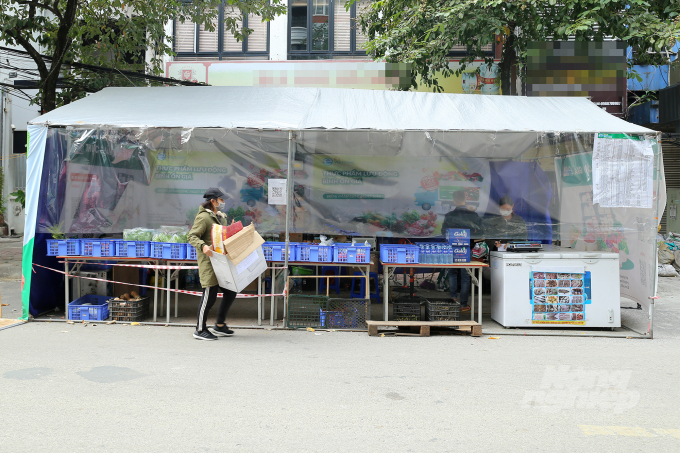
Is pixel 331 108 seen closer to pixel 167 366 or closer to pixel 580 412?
pixel 167 366

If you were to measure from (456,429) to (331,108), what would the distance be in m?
5.46

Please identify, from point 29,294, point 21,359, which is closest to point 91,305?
point 29,294

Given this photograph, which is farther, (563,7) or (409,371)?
(563,7)

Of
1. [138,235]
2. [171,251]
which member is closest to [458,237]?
[171,251]

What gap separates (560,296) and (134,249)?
20.2ft

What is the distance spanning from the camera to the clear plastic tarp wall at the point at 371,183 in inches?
311

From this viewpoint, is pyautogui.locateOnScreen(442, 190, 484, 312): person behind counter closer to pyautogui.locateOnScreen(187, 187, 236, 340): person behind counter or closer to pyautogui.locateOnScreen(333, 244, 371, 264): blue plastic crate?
pyautogui.locateOnScreen(333, 244, 371, 264): blue plastic crate

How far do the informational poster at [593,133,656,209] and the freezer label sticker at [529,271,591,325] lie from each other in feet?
3.71

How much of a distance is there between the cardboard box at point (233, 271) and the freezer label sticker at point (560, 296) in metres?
3.96

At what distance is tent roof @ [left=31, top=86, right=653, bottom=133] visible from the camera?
7387 millimetres

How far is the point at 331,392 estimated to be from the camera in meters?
4.82

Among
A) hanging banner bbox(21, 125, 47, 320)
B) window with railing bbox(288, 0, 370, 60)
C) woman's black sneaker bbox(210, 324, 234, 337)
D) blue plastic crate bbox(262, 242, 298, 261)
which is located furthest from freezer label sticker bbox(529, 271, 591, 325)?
window with railing bbox(288, 0, 370, 60)

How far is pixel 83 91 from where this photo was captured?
12.8 m

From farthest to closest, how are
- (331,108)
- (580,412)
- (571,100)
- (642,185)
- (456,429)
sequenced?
(571,100) → (331,108) → (642,185) → (580,412) → (456,429)
